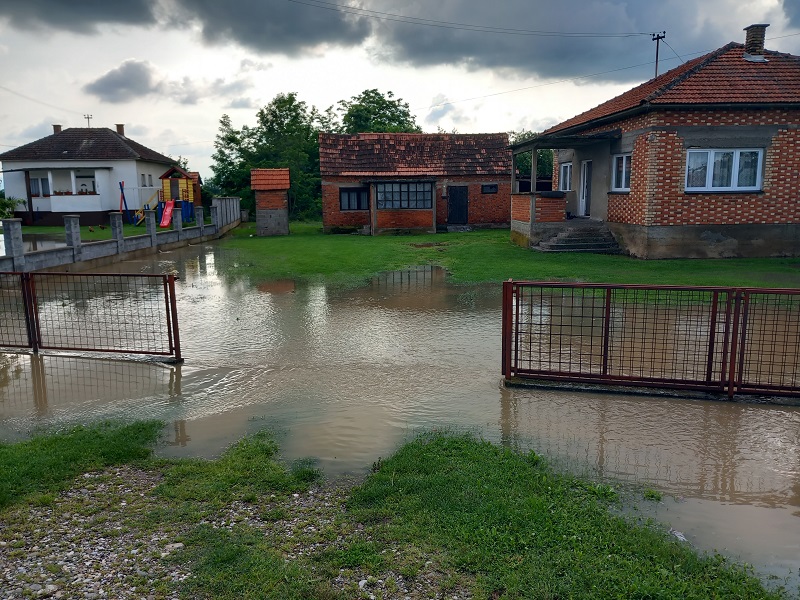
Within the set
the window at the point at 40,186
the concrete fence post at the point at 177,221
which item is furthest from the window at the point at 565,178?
the window at the point at 40,186

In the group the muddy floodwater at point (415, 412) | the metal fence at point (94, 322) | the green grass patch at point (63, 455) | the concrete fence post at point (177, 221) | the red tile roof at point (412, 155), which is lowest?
the muddy floodwater at point (415, 412)

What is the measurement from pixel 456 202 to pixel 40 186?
80.6ft

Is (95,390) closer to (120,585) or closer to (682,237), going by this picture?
(120,585)

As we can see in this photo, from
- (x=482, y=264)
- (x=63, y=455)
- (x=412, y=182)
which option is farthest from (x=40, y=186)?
(x=63, y=455)

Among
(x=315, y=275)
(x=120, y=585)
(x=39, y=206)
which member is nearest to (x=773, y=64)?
(x=315, y=275)

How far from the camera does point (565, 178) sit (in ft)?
84.2

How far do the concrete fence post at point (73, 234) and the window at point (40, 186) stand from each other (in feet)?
66.7

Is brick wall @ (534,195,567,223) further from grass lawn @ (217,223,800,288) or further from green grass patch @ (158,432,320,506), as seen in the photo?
green grass patch @ (158,432,320,506)

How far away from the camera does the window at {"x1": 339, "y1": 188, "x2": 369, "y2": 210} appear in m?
30.0

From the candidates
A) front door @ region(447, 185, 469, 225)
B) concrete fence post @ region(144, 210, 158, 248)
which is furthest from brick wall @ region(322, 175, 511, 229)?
concrete fence post @ region(144, 210, 158, 248)

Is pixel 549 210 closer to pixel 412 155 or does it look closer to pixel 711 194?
pixel 711 194

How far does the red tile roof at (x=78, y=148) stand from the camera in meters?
35.7

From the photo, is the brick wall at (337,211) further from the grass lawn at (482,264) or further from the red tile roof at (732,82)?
the red tile roof at (732,82)

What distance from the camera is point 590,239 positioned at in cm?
2012
